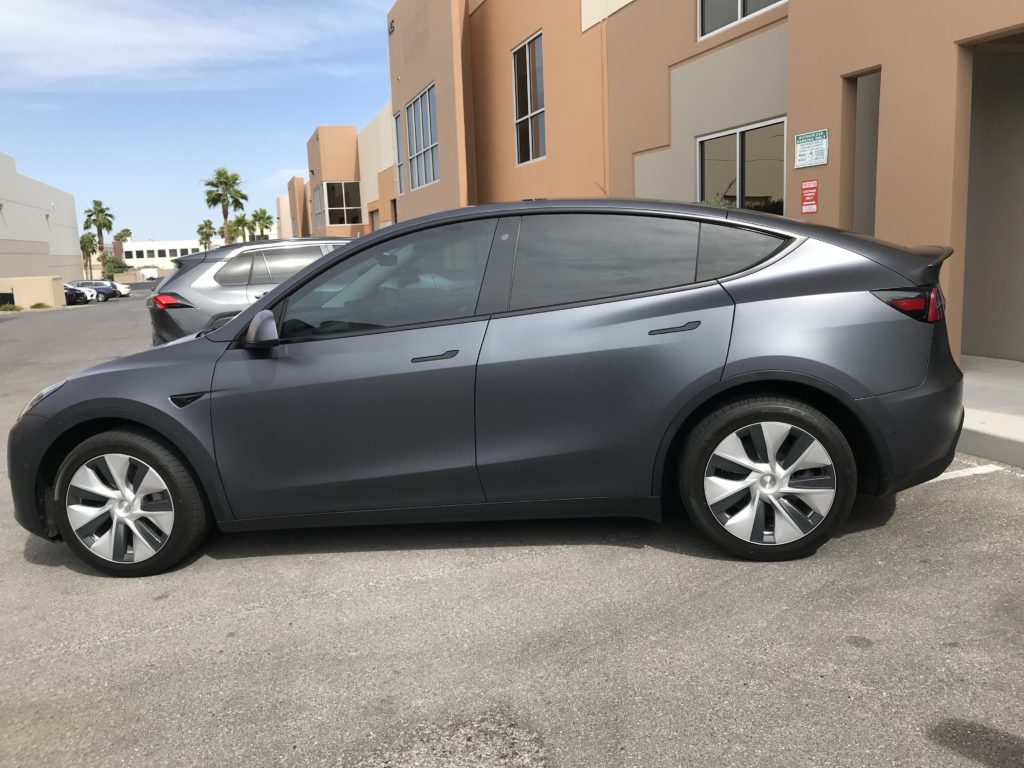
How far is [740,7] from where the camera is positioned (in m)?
10.3

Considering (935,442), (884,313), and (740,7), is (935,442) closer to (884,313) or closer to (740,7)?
(884,313)

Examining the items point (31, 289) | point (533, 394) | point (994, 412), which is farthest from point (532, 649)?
point (31, 289)

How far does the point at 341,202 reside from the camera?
52656 mm

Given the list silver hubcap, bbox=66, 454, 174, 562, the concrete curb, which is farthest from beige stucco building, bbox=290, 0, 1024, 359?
silver hubcap, bbox=66, 454, 174, 562

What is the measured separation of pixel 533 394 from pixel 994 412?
4043 millimetres

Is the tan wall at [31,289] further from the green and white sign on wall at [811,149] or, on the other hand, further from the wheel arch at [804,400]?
the wheel arch at [804,400]

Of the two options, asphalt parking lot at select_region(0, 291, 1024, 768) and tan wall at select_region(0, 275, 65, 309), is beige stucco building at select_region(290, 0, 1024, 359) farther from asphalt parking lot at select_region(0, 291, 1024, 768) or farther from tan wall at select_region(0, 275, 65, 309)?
tan wall at select_region(0, 275, 65, 309)

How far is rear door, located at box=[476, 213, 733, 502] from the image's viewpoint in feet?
12.6

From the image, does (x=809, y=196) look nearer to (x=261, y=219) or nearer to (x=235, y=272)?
(x=235, y=272)

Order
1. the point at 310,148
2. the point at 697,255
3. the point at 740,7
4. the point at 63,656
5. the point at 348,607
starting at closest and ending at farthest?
→ the point at 63,656 < the point at 348,607 < the point at 697,255 < the point at 740,7 < the point at 310,148

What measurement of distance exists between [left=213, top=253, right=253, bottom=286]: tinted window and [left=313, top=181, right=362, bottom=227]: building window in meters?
44.0

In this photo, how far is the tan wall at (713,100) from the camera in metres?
9.72

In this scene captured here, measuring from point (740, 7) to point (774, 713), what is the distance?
967 cm

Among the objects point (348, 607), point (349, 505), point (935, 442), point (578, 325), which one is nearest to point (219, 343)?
point (349, 505)
